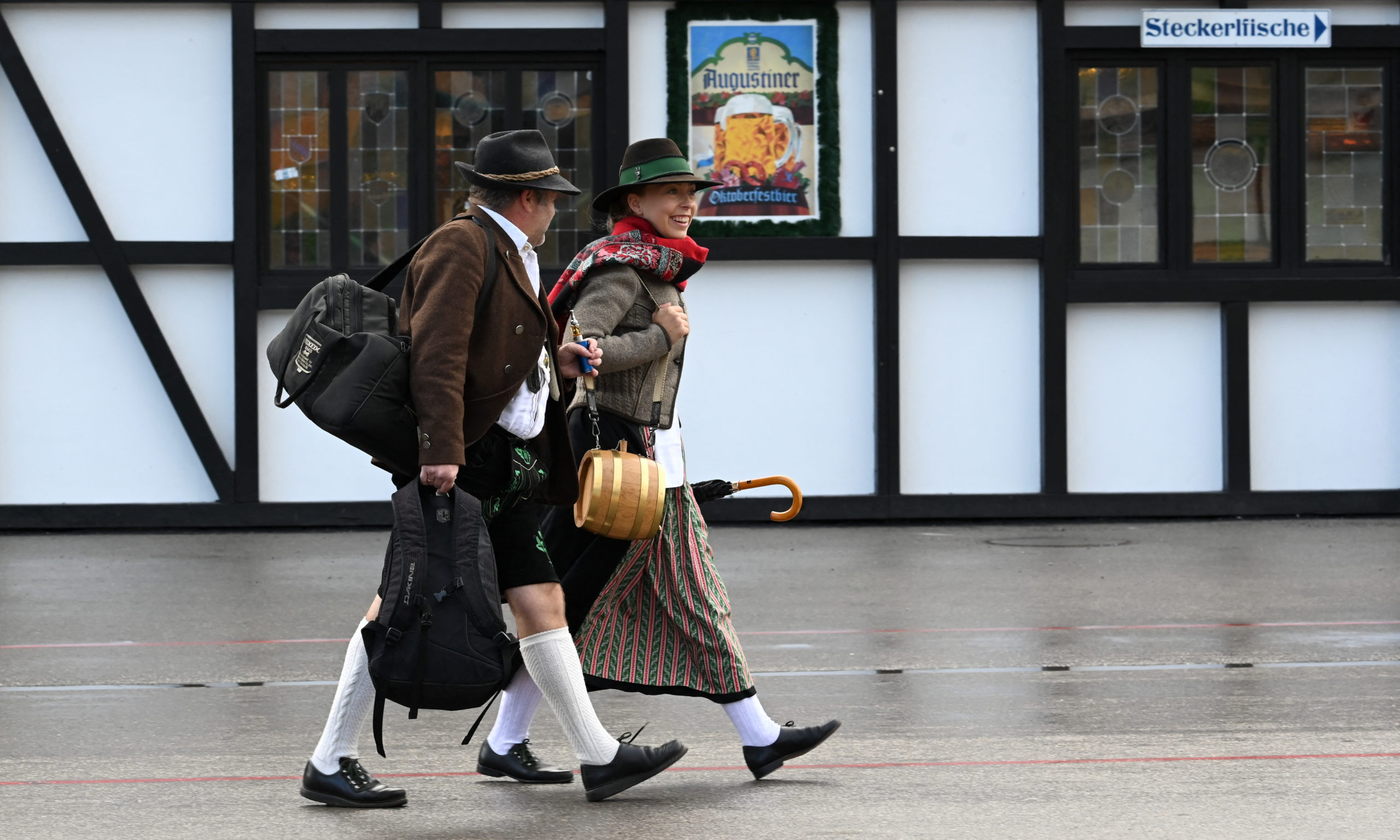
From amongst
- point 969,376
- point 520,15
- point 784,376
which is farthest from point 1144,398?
point 520,15

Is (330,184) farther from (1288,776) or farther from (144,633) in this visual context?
(1288,776)

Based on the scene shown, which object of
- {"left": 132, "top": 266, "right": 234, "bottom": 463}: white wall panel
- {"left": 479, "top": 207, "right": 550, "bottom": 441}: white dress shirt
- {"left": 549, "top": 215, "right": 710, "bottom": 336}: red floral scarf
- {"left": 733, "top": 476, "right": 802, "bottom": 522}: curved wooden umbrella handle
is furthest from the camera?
{"left": 132, "top": 266, "right": 234, "bottom": 463}: white wall panel

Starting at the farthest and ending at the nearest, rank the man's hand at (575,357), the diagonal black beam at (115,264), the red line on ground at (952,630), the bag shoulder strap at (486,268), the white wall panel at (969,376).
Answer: the white wall panel at (969,376) < the diagonal black beam at (115,264) < the red line on ground at (952,630) < the man's hand at (575,357) < the bag shoulder strap at (486,268)

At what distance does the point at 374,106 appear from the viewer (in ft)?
42.3

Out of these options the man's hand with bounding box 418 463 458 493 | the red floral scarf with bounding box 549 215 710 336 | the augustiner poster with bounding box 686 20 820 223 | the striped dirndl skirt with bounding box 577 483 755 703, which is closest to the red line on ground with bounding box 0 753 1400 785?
the striped dirndl skirt with bounding box 577 483 755 703

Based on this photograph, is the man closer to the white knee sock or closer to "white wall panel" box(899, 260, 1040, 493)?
the white knee sock

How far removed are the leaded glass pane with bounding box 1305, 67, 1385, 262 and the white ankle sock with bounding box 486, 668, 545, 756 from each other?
937 centimetres

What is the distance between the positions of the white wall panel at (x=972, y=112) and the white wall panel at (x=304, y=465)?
4.16 metres

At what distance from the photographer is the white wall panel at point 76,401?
41.9 ft

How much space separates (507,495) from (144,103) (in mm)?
8742

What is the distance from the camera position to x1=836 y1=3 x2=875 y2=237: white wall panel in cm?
1298

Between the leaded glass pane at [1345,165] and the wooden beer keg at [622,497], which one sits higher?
the leaded glass pane at [1345,165]

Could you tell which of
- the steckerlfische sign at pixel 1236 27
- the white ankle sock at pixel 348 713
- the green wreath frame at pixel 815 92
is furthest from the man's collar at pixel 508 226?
Result: the steckerlfische sign at pixel 1236 27

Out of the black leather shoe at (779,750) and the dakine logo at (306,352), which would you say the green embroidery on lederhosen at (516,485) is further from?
the black leather shoe at (779,750)
